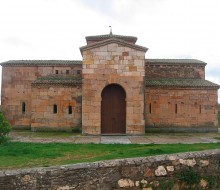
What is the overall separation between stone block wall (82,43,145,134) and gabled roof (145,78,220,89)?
2.21 metres

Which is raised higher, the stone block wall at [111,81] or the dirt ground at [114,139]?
the stone block wall at [111,81]

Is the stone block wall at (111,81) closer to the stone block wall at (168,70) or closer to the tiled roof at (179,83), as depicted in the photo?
the tiled roof at (179,83)

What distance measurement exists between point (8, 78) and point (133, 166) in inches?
724

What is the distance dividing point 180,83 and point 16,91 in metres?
11.4

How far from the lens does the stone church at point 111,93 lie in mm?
17438

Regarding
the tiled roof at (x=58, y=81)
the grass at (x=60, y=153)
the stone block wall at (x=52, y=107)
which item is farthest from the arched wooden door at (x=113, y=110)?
the grass at (x=60, y=153)

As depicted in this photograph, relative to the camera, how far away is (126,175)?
5184 mm

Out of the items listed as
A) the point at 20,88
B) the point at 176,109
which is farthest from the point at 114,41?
the point at 20,88

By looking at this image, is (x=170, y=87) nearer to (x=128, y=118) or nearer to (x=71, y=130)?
(x=128, y=118)

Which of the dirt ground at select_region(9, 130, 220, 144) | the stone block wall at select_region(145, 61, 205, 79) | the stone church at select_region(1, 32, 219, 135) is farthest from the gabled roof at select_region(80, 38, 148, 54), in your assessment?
the dirt ground at select_region(9, 130, 220, 144)

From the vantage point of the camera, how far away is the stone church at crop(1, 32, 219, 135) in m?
17.4

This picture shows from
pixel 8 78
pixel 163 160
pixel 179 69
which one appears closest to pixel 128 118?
pixel 179 69

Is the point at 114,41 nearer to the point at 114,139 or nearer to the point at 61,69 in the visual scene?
the point at 61,69

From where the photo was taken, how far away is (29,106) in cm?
2133
